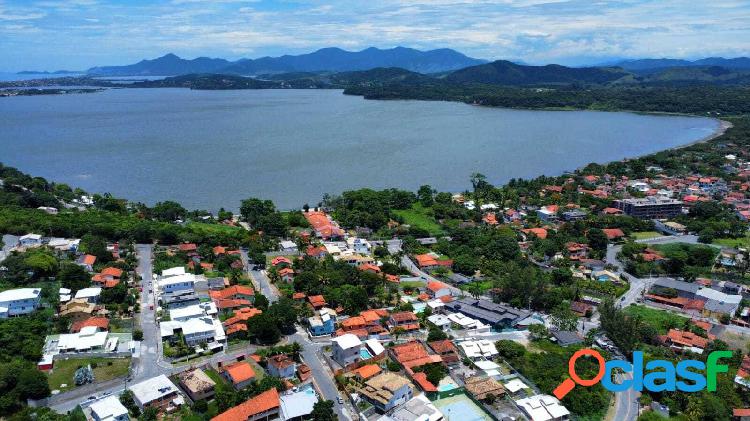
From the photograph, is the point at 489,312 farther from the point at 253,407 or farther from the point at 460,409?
the point at 253,407

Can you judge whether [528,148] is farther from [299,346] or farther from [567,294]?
[299,346]

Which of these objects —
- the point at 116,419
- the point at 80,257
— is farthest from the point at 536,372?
the point at 80,257

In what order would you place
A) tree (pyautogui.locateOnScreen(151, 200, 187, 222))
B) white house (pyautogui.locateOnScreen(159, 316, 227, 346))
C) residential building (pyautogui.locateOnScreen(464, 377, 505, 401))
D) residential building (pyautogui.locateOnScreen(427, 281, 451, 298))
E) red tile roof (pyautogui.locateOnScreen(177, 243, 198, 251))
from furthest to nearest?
tree (pyautogui.locateOnScreen(151, 200, 187, 222)) < red tile roof (pyautogui.locateOnScreen(177, 243, 198, 251)) < residential building (pyautogui.locateOnScreen(427, 281, 451, 298)) < white house (pyautogui.locateOnScreen(159, 316, 227, 346)) < residential building (pyautogui.locateOnScreen(464, 377, 505, 401))

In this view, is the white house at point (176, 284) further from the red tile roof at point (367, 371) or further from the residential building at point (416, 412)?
the residential building at point (416, 412)

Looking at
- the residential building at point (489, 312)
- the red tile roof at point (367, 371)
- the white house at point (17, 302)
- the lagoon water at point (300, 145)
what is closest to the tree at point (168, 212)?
the lagoon water at point (300, 145)

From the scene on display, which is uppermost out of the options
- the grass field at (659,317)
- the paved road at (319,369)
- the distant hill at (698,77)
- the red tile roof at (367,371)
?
the distant hill at (698,77)

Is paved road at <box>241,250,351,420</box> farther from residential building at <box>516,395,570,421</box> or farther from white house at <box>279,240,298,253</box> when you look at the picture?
white house at <box>279,240,298,253</box>

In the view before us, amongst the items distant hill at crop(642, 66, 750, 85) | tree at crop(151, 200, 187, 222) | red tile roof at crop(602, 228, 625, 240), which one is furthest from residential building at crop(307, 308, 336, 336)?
distant hill at crop(642, 66, 750, 85)
